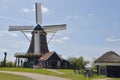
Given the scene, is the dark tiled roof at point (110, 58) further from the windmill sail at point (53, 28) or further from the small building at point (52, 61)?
the windmill sail at point (53, 28)

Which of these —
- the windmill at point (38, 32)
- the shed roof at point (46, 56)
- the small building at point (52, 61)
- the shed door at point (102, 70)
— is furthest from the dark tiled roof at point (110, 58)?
the windmill at point (38, 32)

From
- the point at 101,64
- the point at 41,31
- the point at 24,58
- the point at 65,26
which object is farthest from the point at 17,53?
the point at 101,64

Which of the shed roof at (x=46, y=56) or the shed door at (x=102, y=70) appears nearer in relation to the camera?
the shed door at (x=102, y=70)

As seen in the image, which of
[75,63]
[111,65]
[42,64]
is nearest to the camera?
[111,65]

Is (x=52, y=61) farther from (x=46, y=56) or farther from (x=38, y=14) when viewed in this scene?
(x=38, y=14)

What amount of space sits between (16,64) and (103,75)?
1189 inches

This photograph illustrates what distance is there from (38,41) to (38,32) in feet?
7.16

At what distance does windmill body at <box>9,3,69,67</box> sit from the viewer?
7244 centimetres

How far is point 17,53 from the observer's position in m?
74.2

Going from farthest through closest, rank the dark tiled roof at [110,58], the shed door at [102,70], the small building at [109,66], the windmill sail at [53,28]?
the windmill sail at [53,28], the shed door at [102,70], the dark tiled roof at [110,58], the small building at [109,66]

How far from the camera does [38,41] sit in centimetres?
7331

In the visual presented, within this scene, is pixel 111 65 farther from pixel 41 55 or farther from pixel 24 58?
pixel 24 58

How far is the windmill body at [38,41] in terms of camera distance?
72.4 m

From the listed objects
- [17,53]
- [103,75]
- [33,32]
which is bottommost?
[103,75]
